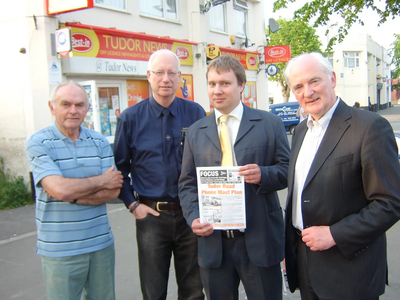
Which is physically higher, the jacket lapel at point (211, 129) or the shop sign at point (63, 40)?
the shop sign at point (63, 40)

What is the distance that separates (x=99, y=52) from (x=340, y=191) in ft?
30.6

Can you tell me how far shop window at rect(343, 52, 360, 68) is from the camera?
47906mm

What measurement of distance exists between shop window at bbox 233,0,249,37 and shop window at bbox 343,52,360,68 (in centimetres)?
3379

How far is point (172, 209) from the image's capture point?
2.96 metres

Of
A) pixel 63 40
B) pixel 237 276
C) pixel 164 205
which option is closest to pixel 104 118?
pixel 63 40

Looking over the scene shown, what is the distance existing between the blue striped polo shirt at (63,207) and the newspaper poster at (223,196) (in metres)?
0.81

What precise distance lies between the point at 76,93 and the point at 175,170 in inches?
37.3

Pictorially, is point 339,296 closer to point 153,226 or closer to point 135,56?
point 153,226

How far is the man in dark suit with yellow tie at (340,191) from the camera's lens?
1877mm

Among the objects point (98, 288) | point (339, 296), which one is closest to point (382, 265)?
point (339, 296)

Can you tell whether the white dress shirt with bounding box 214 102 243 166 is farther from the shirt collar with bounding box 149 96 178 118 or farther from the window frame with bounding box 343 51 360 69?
the window frame with bounding box 343 51 360 69

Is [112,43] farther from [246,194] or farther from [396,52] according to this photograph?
[396,52]

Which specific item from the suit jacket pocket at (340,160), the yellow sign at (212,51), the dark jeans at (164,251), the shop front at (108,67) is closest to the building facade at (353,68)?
the yellow sign at (212,51)

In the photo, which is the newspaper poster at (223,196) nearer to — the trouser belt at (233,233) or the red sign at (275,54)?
the trouser belt at (233,233)
